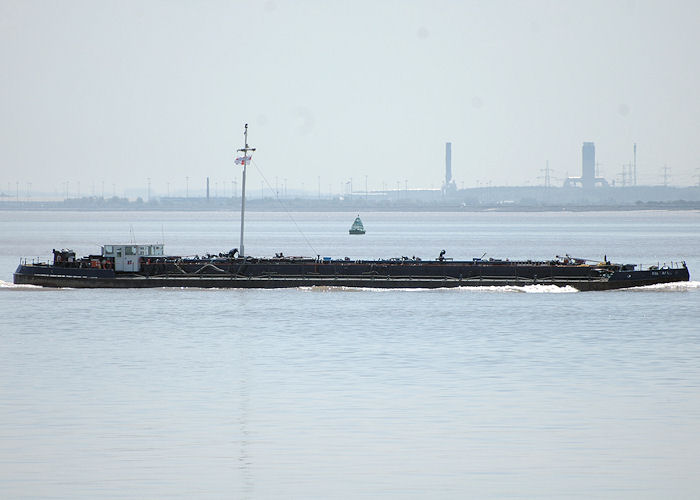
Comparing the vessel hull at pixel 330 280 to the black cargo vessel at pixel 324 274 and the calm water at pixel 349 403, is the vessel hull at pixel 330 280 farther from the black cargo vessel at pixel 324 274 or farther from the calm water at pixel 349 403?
the calm water at pixel 349 403

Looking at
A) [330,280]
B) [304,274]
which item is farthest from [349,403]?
[304,274]

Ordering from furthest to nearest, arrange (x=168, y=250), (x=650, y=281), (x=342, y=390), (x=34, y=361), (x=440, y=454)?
(x=168, y=250), (x=650, y=281), (x=34, y=361), (x=342, y=390), (x=440, y=454)

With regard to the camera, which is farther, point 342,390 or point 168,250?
point 168,250

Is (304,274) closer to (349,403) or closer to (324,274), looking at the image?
(324,274)

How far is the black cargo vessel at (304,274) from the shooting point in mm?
81500

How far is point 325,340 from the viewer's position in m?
53.5

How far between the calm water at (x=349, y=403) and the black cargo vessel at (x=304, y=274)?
1295cm

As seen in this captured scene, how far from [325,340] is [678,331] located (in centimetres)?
1915

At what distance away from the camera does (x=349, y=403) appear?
35.6 m

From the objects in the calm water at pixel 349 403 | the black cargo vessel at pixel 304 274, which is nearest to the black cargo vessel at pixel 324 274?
the black cargo vessel at pixel 304 274

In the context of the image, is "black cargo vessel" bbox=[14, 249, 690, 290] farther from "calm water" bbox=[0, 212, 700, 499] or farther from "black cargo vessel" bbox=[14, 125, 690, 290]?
"calm water" bbox=[0, 212, 700, 499]

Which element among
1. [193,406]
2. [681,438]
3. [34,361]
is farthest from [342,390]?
[34,361]

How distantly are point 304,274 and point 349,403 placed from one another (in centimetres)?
4748

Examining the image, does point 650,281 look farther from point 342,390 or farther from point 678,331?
point 342,390
